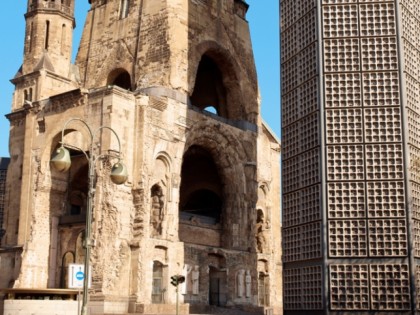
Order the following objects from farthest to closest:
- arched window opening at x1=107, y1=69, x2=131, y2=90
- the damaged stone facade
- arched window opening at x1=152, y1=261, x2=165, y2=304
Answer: arched window opening at x1=107, y1=69, x2=131, y2=90 < arched window opening at x1=152, y1=261, x2=165, y2=304 < the damaged stone facade

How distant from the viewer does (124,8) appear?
1731 inches

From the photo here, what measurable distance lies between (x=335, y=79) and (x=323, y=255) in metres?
7.58

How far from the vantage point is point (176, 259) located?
36.9m

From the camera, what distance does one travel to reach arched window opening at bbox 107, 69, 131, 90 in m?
43.4

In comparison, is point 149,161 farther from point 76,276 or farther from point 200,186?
point 76,276

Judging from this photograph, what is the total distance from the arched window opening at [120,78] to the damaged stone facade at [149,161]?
0.37 ft

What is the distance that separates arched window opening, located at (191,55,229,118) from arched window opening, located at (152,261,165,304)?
13557mm

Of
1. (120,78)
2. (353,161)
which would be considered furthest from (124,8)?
(353,161)

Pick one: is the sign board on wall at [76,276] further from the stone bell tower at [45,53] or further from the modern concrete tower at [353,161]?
the stone bell tower at [45,53]

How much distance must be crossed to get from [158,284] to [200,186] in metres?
12.1

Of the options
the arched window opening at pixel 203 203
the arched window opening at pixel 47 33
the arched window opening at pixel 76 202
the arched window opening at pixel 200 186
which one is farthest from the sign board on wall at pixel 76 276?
the arched window opening at pixel 203 203

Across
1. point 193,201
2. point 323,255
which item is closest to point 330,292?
point 323,255

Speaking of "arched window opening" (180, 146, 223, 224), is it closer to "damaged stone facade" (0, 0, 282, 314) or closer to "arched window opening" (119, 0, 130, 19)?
"damaged stone facade" (0, 0, 282, 314)

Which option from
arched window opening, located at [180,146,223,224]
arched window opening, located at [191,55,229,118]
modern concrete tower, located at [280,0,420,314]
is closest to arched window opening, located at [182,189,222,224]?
arched window opening, located at [180,146,223,224]
